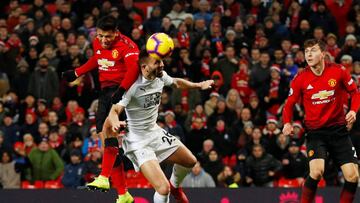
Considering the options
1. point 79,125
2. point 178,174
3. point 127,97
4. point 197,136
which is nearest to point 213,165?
point 197,136

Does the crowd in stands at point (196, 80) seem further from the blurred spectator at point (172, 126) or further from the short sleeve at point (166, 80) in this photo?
the short sleeve at point (166, 80)

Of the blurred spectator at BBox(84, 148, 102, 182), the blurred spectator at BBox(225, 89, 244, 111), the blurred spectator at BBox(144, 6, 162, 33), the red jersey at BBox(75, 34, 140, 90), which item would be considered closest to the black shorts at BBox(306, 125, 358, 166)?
the red jersey at BBox(75, 34, 140, 90)

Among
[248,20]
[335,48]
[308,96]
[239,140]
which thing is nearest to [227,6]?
[248,20]

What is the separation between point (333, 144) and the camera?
1332 centimetres

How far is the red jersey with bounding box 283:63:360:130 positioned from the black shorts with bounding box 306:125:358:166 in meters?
0.09

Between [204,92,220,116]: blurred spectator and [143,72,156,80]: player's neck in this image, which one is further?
[204,92,220,116]: blurred spectator

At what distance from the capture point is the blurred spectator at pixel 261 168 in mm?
19125

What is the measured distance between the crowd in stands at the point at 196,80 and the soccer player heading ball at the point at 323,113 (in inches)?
224

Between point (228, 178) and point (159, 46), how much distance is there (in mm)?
6810

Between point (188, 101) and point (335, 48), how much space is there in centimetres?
355

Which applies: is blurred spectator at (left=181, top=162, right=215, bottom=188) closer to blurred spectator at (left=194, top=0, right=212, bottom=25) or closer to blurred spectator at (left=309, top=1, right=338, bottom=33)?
blurred spectator at (left=194, top=0, right=212, bottom=25)

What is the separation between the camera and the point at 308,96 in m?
13.3

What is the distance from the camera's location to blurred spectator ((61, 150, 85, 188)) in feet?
63.9

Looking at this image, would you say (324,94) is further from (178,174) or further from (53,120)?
(53,120)
